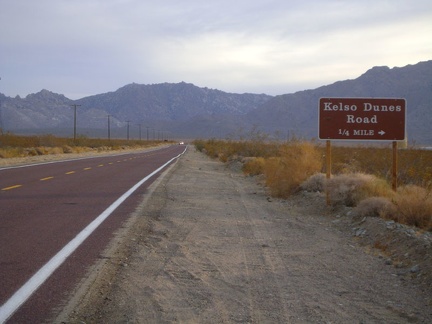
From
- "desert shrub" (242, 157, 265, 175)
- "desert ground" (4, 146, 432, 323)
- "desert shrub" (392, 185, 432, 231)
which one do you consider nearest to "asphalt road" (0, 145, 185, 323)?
"desert ground" (4, 146, 432, 323)

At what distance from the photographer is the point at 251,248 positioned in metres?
10.6

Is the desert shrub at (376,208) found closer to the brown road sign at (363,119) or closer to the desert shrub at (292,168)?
the brown road sign at (363,119)

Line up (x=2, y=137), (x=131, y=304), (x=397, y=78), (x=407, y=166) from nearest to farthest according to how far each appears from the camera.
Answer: (x=131, y=304) → (x=407, y=166) → (x=2, y=137) → (x=397, y=78)

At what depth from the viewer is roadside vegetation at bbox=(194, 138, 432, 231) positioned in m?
12.8

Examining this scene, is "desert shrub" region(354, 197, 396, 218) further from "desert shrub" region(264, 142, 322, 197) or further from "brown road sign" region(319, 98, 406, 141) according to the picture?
"desert shrub" region(264, 142, 322, 197)

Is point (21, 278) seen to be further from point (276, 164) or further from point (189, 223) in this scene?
point (276, 164)

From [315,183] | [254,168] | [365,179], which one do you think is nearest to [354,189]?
[365,179]

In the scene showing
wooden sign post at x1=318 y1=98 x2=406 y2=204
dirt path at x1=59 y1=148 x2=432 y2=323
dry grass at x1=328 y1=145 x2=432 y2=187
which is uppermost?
wooden sign post at x1=318 y1=98 x2=406 y2=204

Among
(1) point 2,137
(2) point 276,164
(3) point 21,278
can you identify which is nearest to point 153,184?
(2) point 276,164

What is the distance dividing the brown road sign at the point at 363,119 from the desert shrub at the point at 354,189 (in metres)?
Answer: 1.10

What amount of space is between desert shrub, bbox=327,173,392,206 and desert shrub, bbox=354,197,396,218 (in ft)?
3.91

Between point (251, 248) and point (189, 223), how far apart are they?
118 inches

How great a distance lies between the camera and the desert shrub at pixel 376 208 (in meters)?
12.9

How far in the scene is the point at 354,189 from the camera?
15.5 meters
